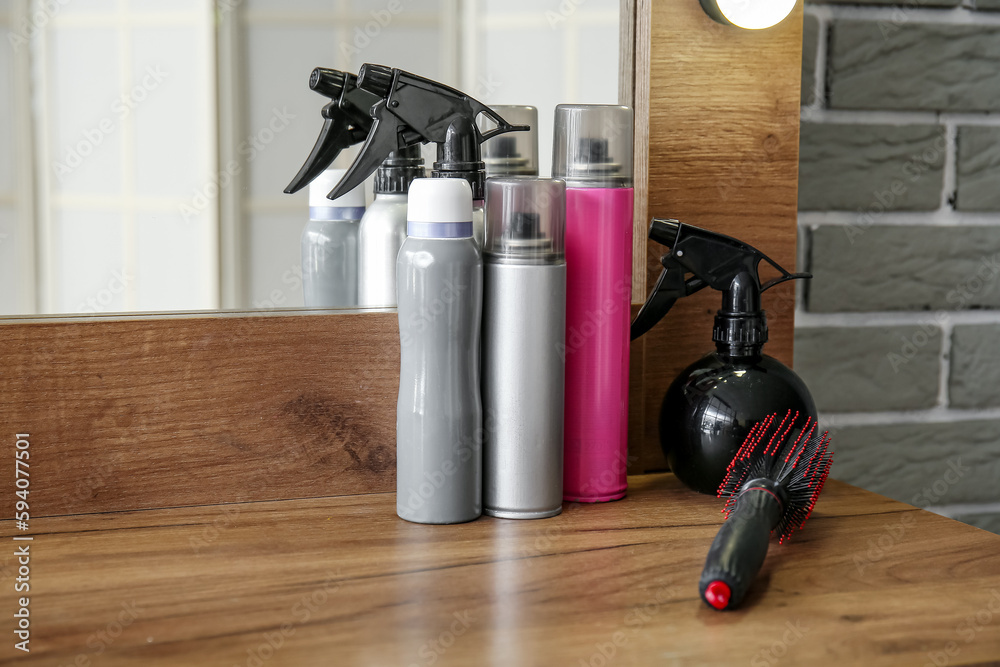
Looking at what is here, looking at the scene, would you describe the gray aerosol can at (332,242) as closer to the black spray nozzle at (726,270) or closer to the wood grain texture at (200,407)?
the wood grain texture at (200,407)

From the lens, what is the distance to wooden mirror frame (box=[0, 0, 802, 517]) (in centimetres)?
57

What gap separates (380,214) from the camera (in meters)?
0.62

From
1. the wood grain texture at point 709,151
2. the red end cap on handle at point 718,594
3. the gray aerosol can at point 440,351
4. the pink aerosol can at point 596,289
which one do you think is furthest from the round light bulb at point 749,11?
the red end cap on handle at point 718,594

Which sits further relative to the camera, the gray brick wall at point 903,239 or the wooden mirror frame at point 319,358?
the gray brick wall at point 903,239

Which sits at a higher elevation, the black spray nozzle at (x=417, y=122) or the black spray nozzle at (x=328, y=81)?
the black spray nozzle at (x=328, y=81)

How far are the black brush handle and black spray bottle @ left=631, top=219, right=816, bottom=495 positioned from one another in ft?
0.24

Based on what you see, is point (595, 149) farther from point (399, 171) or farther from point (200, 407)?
point (200, 407)

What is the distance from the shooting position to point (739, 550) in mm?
467

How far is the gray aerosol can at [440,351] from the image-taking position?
0.53 meters

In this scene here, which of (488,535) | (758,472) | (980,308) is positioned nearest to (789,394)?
(758,472)

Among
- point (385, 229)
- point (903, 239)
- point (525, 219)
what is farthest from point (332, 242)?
point (903, 239)

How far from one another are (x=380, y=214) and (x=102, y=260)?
0.58 feet

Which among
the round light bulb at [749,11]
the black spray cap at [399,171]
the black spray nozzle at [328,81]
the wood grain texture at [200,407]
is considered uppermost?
the round light bulb at [749,11]

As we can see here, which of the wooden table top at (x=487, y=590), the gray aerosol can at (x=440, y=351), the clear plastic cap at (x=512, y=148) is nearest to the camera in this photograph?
the wooden table top at (x=487, y=590)
